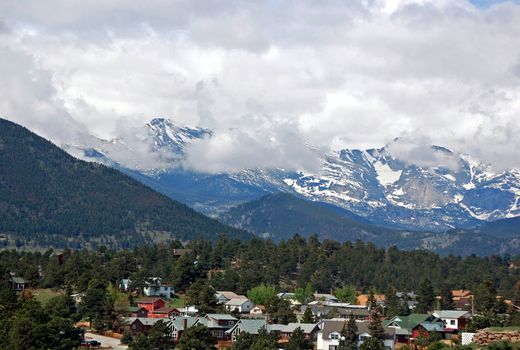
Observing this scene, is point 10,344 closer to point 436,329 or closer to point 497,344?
point 497,344

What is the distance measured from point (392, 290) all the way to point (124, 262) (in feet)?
178

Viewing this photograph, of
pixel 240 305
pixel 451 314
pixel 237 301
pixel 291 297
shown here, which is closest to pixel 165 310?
pixel 240 305

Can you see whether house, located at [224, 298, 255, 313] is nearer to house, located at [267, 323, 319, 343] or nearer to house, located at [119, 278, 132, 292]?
house, located at [119, 278, 132, 292]

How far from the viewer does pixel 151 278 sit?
192 m

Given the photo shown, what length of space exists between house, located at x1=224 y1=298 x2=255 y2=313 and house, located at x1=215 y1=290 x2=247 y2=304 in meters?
1.74

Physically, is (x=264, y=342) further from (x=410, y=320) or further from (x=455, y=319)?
(x=455, y=319)

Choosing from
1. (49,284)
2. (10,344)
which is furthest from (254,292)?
(10,344)

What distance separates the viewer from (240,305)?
17588 cm

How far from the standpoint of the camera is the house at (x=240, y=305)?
174125mm

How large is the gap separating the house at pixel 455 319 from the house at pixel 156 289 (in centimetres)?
5399

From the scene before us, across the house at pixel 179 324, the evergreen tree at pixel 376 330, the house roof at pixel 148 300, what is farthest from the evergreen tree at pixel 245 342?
the house roof at pixel 148 300

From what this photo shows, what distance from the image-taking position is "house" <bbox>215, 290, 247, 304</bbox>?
590 feet

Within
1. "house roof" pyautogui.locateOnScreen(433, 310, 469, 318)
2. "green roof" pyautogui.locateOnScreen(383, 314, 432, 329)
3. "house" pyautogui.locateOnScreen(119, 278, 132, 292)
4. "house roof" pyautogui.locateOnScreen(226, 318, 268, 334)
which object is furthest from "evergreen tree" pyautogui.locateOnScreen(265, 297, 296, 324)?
"house" pyautogui.locateOnScreen(119, 278, 132, 292)

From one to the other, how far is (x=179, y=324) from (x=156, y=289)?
3962 centimetres
